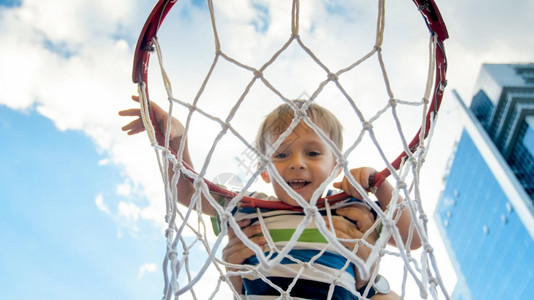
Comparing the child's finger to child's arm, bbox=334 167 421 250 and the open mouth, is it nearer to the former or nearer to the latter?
the open mouth

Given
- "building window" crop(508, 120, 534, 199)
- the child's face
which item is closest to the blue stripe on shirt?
the child's face

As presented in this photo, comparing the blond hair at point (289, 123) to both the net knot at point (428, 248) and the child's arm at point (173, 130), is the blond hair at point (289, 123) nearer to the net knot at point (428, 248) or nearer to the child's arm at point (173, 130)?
the child's arm at point (173, 130)

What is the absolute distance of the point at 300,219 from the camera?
38.1 inches

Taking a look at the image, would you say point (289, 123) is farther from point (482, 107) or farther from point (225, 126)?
point (482, 107)

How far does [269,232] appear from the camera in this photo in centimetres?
96

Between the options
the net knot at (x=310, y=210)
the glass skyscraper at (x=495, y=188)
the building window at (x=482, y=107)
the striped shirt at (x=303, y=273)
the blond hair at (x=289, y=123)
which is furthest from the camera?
the building window at (x=482, y=107)

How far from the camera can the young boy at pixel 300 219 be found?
85 centimetres

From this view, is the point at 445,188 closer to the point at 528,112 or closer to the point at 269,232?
the point at 528,112

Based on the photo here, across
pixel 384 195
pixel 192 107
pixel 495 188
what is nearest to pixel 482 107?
Answer: pixel 495 188

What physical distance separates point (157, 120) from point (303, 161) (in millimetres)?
349

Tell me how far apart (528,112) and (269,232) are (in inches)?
651

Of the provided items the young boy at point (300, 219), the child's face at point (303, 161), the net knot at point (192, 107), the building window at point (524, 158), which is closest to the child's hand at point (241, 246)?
the young boy at point (300, 219)

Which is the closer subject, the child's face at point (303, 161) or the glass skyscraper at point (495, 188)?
the child's face at point (303, 161)

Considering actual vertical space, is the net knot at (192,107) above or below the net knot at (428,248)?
above
